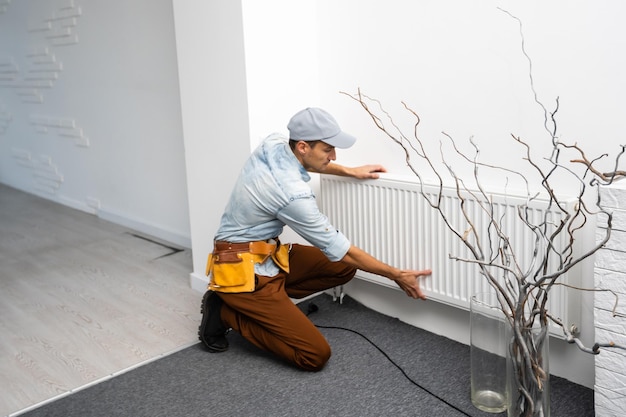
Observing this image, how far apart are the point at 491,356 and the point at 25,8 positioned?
514 cm

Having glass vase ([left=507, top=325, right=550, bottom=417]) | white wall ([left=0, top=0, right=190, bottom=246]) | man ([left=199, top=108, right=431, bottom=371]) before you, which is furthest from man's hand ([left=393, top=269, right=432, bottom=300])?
white wall ([left=0, top=0, right=190, bottom=246])

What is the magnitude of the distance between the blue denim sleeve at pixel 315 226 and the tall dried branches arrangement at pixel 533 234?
39 cm

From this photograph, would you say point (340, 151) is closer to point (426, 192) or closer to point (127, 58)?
point (426, 192)

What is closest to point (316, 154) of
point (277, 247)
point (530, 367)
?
point (277, 247)

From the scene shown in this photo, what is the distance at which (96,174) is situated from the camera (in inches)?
214

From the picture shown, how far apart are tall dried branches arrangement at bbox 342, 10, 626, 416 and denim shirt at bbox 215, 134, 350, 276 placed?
0.41m

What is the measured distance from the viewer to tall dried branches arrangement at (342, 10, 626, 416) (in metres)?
1.98

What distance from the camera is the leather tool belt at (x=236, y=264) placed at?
2.85 metres

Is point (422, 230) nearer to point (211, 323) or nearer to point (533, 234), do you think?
point (533, 234)

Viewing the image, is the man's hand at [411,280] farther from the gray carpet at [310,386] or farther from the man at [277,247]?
the gray carpet at [310,386]

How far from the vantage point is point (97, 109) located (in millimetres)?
5180

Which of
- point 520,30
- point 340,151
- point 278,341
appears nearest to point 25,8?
point 340,151

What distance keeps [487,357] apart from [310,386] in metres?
0.67

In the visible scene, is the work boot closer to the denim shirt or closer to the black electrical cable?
the denim shirt
